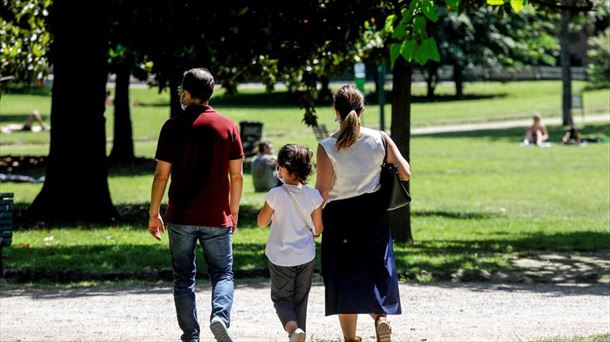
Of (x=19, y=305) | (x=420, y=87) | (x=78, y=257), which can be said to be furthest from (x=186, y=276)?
(x=420, y=87)

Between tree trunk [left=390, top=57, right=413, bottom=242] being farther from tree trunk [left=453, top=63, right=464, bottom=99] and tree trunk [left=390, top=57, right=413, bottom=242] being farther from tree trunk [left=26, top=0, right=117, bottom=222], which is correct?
tree trunk [left=453, top=63, right=464, bottom=99]

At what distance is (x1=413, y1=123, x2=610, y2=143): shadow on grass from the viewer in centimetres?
4288

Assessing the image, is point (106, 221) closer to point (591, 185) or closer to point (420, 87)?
point (591, 185)

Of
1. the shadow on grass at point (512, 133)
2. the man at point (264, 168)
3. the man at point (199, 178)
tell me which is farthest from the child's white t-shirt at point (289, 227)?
the shadow on grass at point (512, 133)

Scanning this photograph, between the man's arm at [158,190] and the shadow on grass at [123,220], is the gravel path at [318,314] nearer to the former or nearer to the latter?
the man's arm at [158,190]

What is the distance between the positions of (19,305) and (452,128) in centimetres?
3951

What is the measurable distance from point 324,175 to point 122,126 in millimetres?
25541

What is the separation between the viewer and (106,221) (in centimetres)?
1847

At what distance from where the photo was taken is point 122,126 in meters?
33.0

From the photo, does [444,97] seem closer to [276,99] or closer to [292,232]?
[276,99]

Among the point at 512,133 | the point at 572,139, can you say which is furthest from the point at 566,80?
the point at 572,139

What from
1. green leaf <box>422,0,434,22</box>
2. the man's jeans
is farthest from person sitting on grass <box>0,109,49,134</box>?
the man's jeans

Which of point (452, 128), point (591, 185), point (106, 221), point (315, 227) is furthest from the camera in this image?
point (452, 128)

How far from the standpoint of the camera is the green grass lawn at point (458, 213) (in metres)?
13.7
